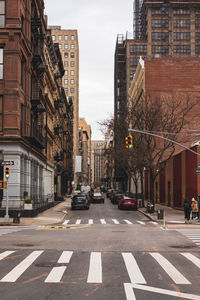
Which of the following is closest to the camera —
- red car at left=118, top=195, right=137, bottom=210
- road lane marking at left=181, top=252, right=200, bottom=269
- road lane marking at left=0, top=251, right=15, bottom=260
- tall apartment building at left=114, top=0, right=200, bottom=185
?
road lane marking at left=181, top=252, right=200, bottom=269

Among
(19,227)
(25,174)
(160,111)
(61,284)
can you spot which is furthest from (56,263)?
(160,111)

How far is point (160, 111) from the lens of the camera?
150 ft

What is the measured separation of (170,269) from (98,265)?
2050 mm

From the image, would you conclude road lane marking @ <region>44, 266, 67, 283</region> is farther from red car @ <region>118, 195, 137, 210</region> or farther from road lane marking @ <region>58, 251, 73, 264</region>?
red car @ <region>118, 195, 137, 210</region>

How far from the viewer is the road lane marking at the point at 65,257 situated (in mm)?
12867

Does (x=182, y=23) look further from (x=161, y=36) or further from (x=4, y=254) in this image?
(x=4, y=254)

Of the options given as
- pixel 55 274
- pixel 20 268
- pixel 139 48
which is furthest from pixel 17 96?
pixel 139 48

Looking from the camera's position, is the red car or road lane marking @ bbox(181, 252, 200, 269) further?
the red car

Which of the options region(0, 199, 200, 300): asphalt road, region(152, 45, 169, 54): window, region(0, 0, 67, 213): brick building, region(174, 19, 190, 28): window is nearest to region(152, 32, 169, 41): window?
region(152, 45, 169, 54): window

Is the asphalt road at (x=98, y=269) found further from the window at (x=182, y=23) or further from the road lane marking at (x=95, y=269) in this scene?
the window at (x=182, y=23)

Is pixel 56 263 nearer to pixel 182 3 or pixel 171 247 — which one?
pixel 171 247

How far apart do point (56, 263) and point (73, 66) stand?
5076 inches

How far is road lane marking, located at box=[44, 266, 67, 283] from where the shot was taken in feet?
32.9

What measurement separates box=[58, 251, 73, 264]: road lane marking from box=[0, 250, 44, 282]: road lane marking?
82 centimetres
